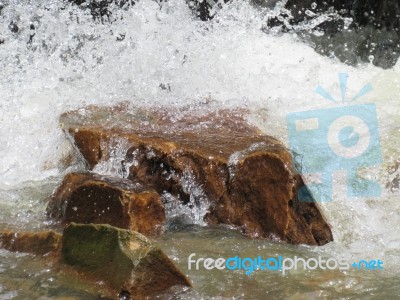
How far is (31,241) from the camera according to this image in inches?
126

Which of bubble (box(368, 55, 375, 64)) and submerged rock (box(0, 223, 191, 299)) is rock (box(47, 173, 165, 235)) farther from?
bubble (box(368, 55, 375, 64))

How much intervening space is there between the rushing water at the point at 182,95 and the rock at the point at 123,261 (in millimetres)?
91

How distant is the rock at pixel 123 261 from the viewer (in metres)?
2.70

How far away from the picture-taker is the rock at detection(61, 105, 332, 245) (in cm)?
353

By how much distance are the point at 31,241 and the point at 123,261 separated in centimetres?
72

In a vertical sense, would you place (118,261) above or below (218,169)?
below

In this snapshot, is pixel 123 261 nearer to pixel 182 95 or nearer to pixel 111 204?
pixel 111 204

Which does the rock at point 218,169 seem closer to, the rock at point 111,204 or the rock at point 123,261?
the rock at point 111,204

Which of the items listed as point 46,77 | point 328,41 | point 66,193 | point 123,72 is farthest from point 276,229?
point 328,41

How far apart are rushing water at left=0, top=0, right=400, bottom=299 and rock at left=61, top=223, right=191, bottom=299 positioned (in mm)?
91

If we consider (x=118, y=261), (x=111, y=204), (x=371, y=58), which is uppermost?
(x=371, y=58)

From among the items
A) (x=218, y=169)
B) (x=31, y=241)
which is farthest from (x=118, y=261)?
(x=218, y=169)

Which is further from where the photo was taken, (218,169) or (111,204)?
(218,169)

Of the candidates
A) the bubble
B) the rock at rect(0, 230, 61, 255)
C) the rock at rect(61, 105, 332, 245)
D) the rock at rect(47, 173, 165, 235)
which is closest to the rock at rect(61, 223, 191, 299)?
the rock at rect(0, 230, 61, 255)
